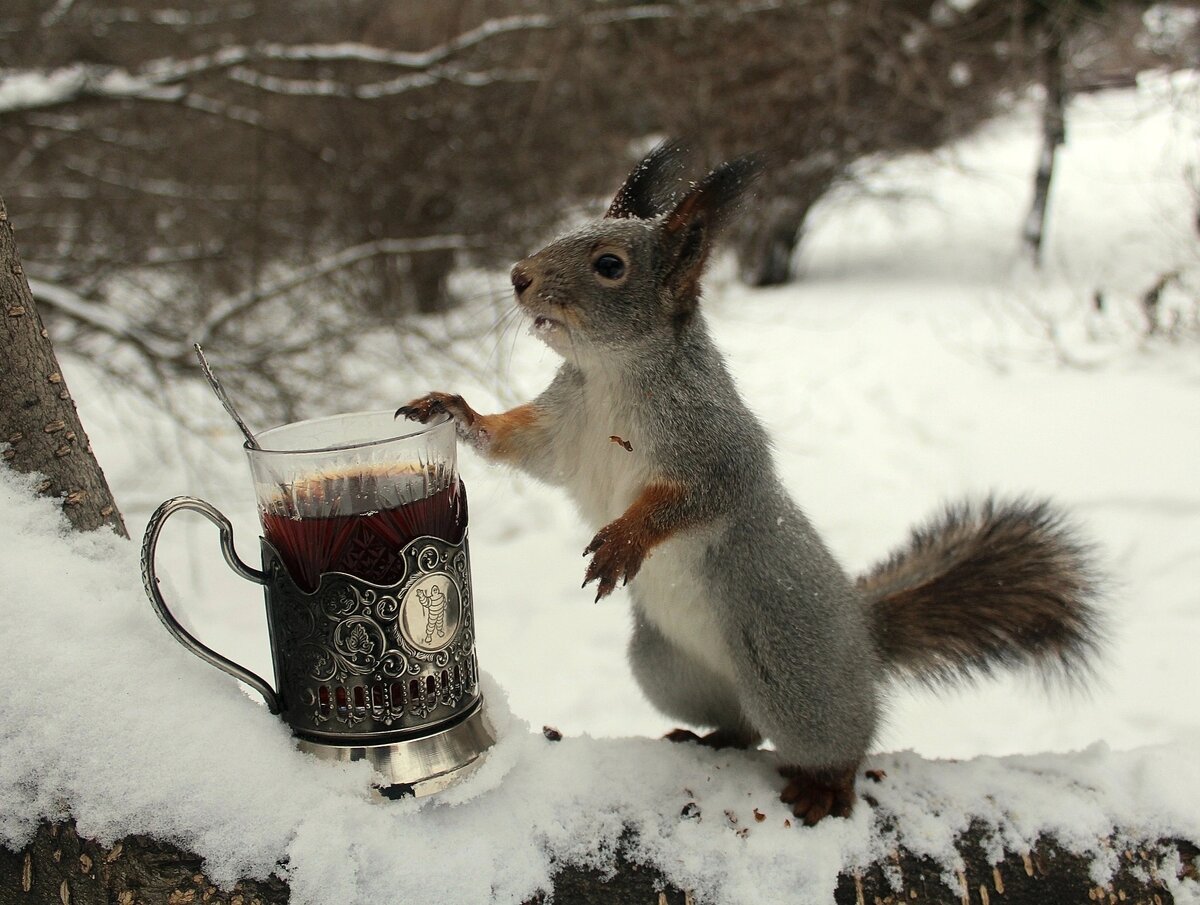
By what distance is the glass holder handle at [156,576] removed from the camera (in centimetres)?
96

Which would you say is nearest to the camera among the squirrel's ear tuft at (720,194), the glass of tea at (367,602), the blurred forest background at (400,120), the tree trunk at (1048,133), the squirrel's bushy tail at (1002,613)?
the glass of tea at (367,602)

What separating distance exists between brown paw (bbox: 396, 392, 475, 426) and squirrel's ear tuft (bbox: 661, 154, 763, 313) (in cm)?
35

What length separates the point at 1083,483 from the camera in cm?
356

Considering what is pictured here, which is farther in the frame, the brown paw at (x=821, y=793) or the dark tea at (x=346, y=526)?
the brown paw at (x=821, y=793)

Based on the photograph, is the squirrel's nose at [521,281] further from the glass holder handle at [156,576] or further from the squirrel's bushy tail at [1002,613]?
the squirrel's bushy tail at [1002,613]

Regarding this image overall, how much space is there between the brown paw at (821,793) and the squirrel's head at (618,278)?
24.4 inches

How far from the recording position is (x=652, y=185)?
1290 mm

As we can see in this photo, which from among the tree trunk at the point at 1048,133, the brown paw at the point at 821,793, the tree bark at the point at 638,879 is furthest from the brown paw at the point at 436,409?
the tree trunk at the point at 1048,133

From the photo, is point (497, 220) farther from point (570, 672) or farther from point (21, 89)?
point (570, 672)

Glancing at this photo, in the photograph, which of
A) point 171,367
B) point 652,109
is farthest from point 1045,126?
point 171,367

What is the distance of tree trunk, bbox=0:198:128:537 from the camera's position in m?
1.02

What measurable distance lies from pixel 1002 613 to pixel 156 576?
3.88ft

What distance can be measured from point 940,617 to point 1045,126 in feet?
19.3

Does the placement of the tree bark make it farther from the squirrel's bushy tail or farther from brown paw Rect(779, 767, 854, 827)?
the squirrel's bushy tail
